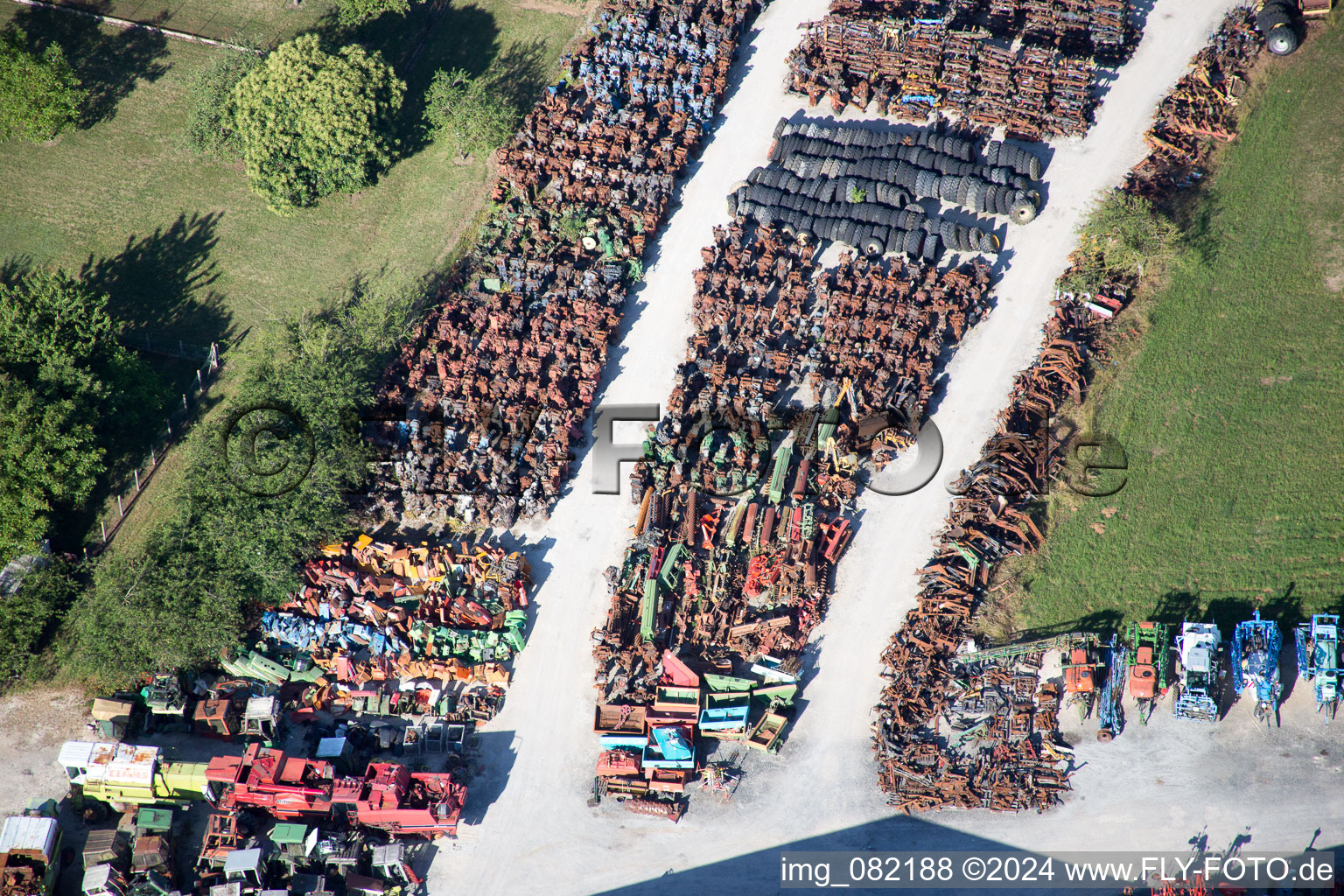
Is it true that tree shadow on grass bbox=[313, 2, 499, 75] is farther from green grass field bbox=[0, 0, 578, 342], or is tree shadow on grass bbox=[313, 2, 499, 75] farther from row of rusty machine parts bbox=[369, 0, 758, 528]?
row of rusty machine parts bbox=[369, 0, 758, 528]

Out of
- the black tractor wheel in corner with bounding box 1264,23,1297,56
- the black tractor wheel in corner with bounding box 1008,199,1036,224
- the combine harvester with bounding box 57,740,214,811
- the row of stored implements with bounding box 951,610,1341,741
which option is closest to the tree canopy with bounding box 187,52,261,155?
the combine harvester with bounding box 57,740,214,811

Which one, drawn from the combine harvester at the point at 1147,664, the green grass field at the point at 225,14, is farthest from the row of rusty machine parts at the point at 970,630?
the green grass field at the point at 225,14

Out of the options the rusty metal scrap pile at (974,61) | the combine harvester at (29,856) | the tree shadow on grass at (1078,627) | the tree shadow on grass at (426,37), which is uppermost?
the tree shadow on grass at (426,37)

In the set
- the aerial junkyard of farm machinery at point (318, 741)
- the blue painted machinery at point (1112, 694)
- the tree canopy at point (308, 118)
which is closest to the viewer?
the aerial junkyard of farm machinery at point (318, 741)

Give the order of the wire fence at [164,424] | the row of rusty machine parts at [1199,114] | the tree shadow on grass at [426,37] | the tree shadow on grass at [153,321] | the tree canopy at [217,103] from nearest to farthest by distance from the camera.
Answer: the wire fence at [164,424]
the tree shadow on grass at [153,321]
the row of rusty machine parts at [1199,114]
the tree canopy at [217,103]
the tree shadow on grass at [426,37]

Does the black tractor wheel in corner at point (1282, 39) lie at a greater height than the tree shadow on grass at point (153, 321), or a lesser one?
greater

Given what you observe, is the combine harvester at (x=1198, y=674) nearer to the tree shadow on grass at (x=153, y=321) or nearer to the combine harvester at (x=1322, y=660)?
the combine harvester at (x=1322, y=660)
